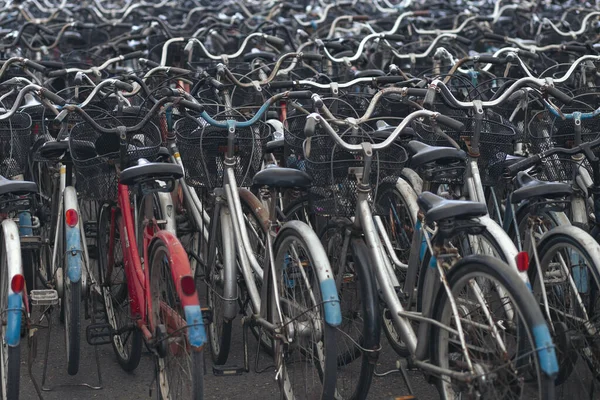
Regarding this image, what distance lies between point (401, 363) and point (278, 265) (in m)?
0.75

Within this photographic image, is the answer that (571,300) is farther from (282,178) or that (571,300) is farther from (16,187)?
(16,187)

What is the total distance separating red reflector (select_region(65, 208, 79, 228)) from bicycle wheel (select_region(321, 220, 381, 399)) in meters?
1.28

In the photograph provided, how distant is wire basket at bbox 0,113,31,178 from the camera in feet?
16.8

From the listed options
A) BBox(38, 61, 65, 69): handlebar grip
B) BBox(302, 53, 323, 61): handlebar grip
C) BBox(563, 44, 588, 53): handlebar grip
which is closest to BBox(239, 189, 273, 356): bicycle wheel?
BBox(302, 53, 323, 61): handlebar grip

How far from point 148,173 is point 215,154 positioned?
2.60 feet

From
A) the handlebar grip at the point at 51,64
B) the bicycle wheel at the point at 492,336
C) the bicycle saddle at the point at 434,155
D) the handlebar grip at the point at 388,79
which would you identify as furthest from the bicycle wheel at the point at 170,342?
the handlebar grip at the point at 51,64

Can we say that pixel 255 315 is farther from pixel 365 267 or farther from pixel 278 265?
pixel 365 267

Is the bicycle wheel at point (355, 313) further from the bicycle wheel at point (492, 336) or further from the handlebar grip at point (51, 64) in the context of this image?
the handlebar grip at point (51, 64)

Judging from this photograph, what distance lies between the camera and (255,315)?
459 cm

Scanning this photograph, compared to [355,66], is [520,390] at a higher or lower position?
lower

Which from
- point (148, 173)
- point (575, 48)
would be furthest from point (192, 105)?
point (575, 48)

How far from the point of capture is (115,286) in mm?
5340

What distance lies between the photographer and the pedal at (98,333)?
493 cm

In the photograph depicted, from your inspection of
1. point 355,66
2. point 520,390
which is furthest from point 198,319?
point 355,66
